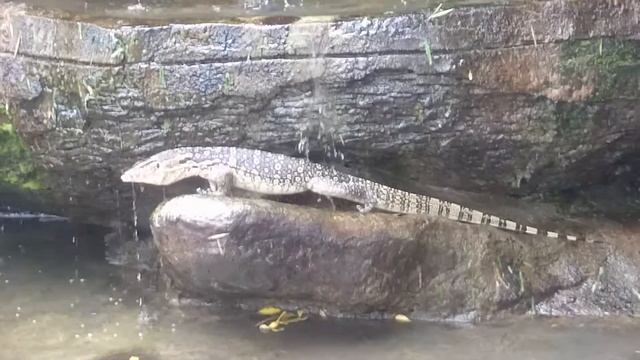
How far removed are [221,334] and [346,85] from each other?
5.50ft

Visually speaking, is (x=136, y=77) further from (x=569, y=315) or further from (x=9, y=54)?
(x=569, y=315)

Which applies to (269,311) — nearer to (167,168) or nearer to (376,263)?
(376,263)

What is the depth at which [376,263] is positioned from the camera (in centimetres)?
556

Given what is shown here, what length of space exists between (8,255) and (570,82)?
414cm

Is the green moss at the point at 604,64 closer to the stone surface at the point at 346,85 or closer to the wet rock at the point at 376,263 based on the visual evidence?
the stone surface at the point at 346,85

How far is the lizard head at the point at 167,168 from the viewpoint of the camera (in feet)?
18.9

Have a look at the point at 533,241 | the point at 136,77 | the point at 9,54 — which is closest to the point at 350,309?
the point at 533,241

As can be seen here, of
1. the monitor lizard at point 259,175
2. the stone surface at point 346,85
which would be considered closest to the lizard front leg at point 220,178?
the monitor lizard at point 259,175

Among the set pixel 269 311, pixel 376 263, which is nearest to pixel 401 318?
pixel 376 263

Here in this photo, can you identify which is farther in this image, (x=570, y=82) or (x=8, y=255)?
(x=8, y=255)

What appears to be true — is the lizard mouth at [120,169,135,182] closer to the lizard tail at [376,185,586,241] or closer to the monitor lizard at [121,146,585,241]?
the monitor lizard at [121,146,585,241]

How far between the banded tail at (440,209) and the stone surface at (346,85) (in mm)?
268

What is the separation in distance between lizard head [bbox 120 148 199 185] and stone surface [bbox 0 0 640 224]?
0.18 metres

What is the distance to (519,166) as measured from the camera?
20.3 ft
